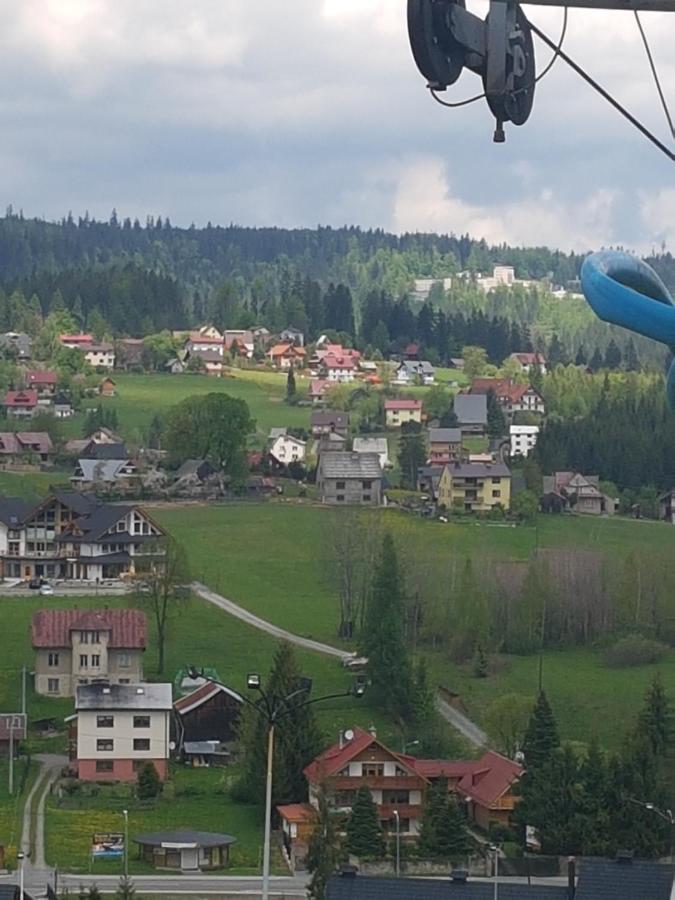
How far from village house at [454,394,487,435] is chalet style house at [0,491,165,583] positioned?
2538 cm

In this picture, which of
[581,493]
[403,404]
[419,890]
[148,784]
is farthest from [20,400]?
[419,890]

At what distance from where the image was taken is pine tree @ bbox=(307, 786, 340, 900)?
2033cm

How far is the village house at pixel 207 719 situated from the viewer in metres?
30.3

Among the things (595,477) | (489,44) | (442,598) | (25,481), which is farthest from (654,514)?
(489,44)

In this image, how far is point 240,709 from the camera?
3019 centimetres

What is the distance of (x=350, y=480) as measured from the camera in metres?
57.2

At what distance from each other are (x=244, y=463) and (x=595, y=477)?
33.6ft

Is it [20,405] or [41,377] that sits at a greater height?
[41,377]

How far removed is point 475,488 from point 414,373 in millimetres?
33012

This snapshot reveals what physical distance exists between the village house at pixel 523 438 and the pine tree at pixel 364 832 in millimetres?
41101

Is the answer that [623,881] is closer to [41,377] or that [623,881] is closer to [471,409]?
[471,409]

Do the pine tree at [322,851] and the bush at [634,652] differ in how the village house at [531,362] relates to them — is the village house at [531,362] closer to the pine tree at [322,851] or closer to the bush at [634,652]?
the bush at [634,652]

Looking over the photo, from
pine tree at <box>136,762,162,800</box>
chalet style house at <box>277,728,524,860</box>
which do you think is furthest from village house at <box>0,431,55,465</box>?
chalet style house at <box>277,728,524,860</box>

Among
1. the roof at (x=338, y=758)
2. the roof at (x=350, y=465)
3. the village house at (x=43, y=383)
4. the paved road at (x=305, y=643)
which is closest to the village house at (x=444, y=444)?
the roof at (x=350, y=465)
